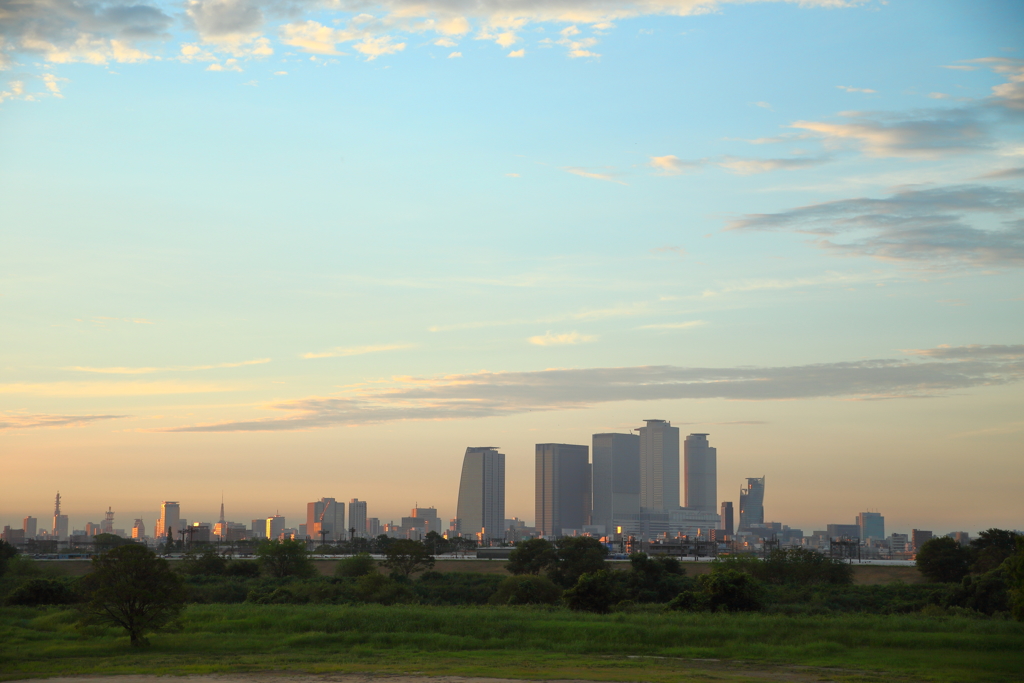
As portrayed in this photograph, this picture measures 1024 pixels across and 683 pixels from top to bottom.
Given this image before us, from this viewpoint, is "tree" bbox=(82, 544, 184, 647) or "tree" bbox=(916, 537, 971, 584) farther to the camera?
"tree" bbox=(916, 537, 971, 584)

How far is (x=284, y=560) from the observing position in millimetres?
88938

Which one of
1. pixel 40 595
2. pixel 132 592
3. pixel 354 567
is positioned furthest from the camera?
pixel 354 567

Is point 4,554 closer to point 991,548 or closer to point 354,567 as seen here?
point 354,567

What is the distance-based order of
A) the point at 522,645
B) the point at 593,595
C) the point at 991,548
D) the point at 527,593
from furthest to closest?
the point at 991,548 < the point at 527,593 < the point at 593,595 < the point at 522,645

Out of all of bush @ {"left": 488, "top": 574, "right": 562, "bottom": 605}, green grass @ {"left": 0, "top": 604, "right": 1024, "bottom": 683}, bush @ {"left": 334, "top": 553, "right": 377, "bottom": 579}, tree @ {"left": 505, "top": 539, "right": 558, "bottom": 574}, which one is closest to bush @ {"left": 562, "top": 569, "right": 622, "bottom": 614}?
bush @ {"left": 488, "top": 574, "right": 562, "bottom": 605}

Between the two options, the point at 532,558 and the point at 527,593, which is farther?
the point at 532,558

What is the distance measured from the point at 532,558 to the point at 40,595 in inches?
1741

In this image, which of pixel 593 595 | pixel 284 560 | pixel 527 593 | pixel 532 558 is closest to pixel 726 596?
pixel 593 595

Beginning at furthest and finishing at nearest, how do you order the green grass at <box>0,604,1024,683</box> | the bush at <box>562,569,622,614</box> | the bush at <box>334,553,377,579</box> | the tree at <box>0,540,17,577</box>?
the bush at <box>334,553,377,579</box> < the tree at <box>0,540,17,577</box> < the bush at <box>562,569,622,614</box> < the green grass at <box>0,604,1024,683</box>

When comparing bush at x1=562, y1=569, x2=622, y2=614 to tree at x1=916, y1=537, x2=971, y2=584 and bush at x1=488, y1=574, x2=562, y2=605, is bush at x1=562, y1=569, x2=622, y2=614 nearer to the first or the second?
bush at x1=488, y1=574, x2=562, y2=605

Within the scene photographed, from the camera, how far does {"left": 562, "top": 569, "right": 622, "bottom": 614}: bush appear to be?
59.8m

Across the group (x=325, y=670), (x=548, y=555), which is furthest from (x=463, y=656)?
(x=548, y=555)

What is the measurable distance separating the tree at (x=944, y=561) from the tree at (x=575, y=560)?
29.1 metres

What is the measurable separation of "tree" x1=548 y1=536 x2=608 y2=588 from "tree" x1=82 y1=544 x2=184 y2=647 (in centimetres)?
4814
